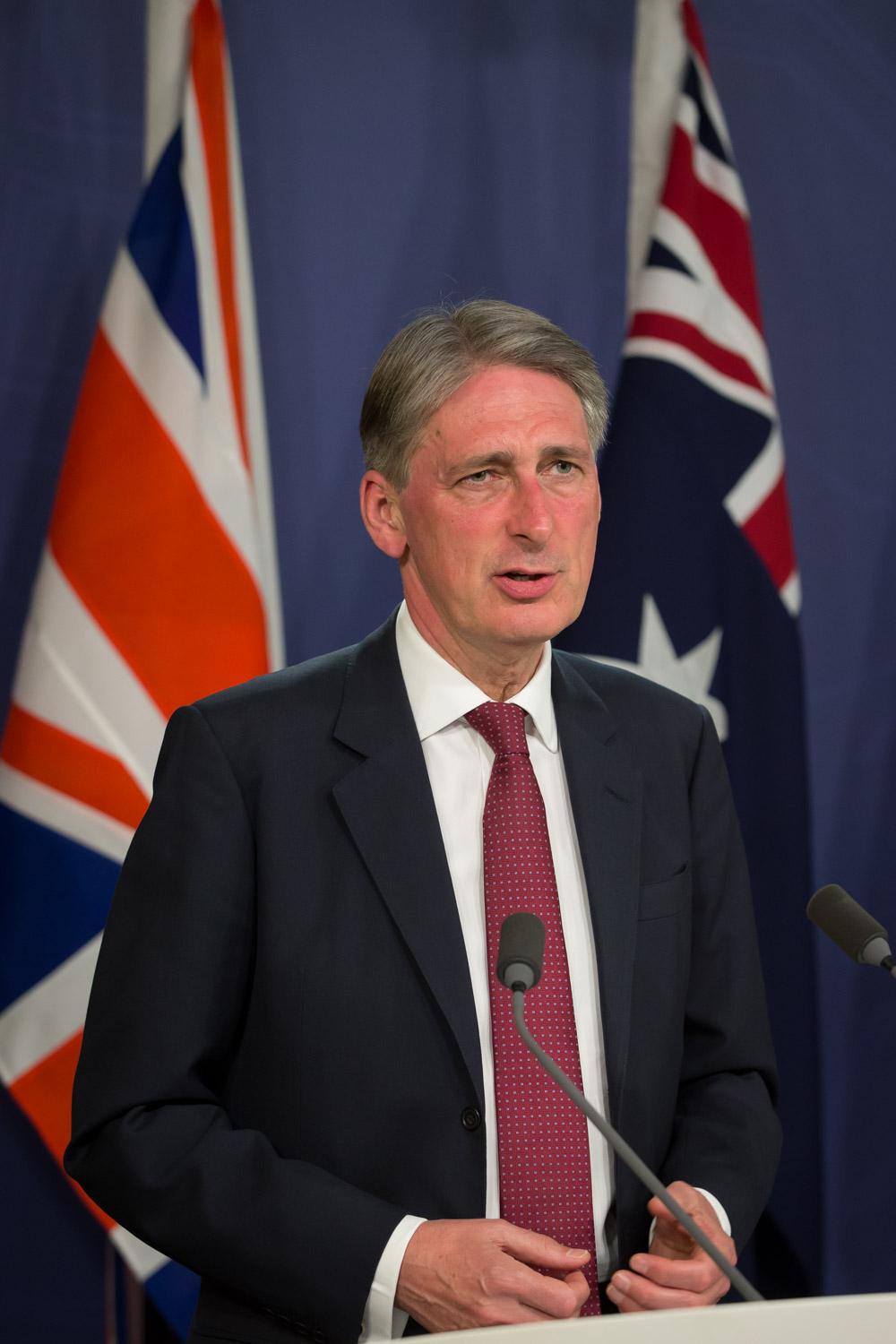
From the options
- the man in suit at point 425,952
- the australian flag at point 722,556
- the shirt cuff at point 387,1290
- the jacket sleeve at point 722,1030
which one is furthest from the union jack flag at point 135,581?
the shirt cuff at point 387,1290

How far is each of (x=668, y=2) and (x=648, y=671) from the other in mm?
1411

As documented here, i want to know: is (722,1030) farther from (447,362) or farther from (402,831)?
(447,362)

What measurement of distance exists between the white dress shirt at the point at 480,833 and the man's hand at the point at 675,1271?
0.09 m

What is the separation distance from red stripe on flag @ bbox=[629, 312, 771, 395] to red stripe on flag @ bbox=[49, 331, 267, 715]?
37.3 inches

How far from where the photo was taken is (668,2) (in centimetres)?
295

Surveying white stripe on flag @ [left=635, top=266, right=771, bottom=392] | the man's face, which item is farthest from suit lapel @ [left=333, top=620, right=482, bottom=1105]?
white stripe on flag @ [left=635, top=266, right=771, bottom=392]

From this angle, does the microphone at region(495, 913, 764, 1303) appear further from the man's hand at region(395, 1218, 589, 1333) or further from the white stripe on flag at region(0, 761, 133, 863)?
the white stripe on flag at region(0, 761, 133, 863)

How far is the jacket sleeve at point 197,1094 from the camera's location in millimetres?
1323

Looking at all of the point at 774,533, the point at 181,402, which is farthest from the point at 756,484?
the point at 181,402

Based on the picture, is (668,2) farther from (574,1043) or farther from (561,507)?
(574,1043)

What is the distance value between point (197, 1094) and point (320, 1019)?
0.46ft

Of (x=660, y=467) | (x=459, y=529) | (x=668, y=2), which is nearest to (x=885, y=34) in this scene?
(x=668, y=2)

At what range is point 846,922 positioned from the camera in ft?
4.18

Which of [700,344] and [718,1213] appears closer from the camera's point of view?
[718,1213]
